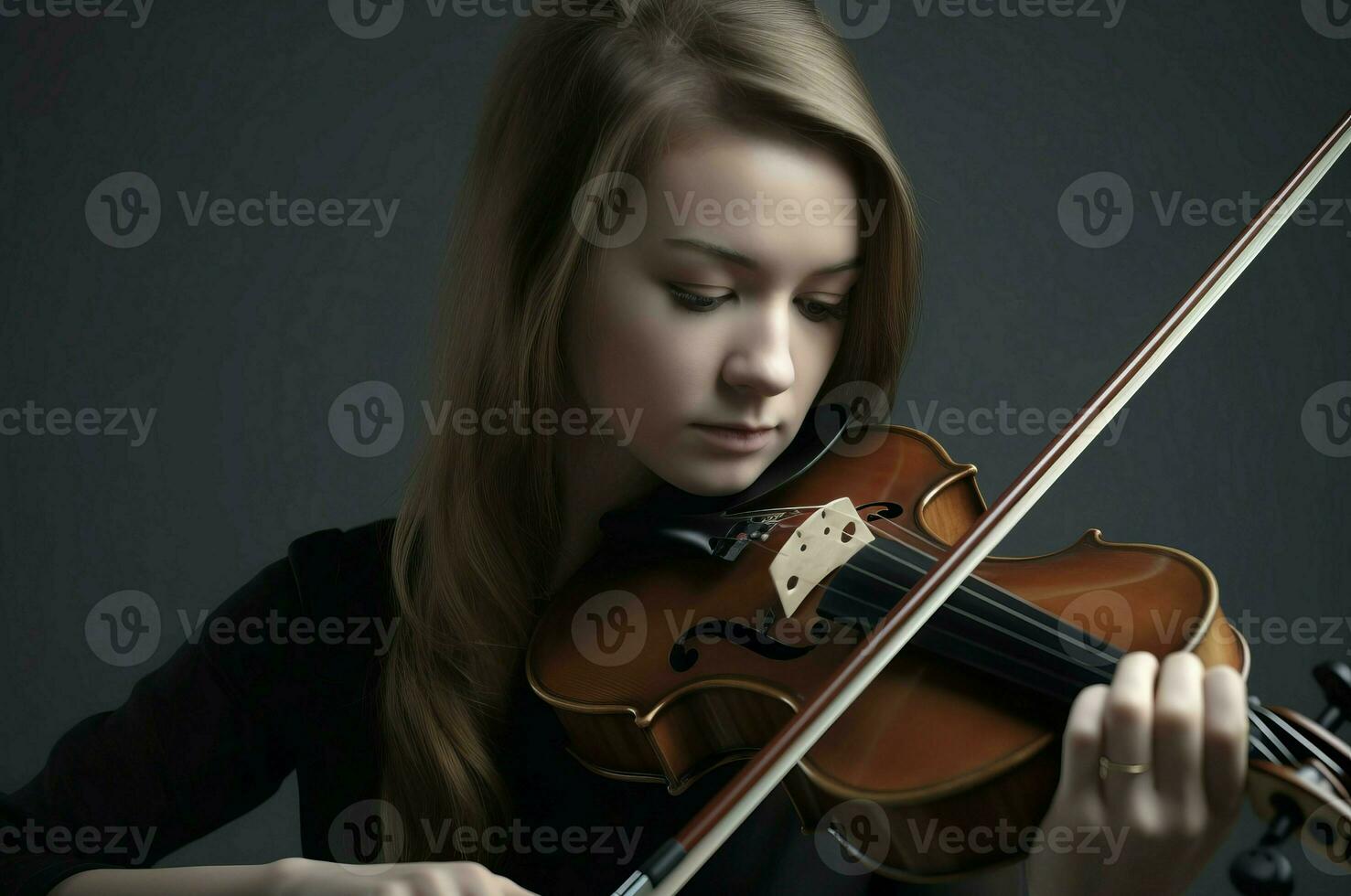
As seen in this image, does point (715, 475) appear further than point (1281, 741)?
Yes

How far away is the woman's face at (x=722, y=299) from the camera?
2.65 feet

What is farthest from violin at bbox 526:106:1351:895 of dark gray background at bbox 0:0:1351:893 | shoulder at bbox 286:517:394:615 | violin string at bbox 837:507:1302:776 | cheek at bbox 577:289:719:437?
dark gray background at bbox 0:0:1351:893

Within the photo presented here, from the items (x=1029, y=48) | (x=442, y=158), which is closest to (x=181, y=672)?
(x=442, y=158)

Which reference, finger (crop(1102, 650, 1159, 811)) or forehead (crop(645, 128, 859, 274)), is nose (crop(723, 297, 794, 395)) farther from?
finger (crop(1102, 650, 1159, 811))

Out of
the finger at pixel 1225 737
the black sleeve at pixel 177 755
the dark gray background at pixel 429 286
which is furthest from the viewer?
the dark gray background at pixel 429 286

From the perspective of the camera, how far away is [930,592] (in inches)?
28.7

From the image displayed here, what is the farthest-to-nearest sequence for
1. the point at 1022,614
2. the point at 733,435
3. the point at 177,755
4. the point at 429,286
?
1. the point at 429,286
2. the point at 177,755
3. the point at 733,435
4. the point at 1022,614

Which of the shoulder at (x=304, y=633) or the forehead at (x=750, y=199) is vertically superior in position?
the forehead at (x=750, y=199)

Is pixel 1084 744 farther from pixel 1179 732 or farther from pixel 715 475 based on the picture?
pixel 715 475

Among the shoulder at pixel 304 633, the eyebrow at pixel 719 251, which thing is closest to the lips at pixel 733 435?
the eyebrow at pixel 719 251

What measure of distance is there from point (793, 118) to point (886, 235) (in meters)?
0.13

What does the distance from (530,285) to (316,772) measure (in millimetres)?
465

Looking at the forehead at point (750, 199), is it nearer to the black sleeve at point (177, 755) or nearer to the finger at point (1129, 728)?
the finger at point (1129, 728)

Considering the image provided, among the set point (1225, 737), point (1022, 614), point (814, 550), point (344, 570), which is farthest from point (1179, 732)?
point (344, 570)
